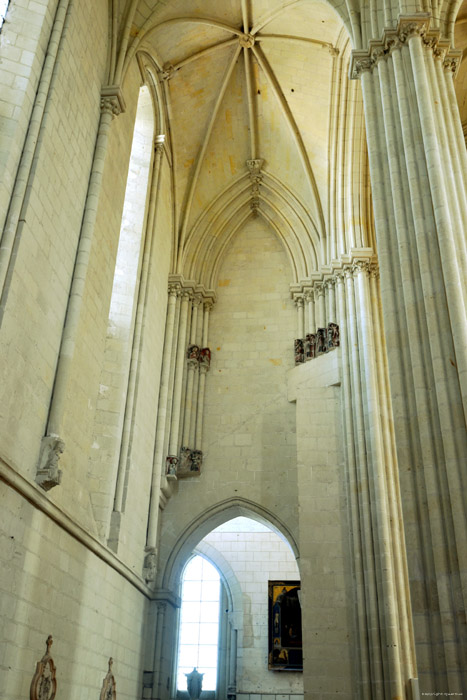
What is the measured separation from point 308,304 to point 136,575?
646 centimetres

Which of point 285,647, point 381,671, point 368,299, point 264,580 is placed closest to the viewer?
point 381,671

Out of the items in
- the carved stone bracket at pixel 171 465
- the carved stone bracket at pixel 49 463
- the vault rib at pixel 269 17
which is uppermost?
the vault rib at pixel 269 17

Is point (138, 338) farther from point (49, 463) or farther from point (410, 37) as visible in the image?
point (410, 37)

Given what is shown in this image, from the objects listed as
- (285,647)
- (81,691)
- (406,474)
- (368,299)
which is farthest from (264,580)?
(406,474)

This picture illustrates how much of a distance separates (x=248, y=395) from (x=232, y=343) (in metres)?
1.31

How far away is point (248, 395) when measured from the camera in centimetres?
1405

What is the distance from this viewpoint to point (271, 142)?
Result: 15.1 metres

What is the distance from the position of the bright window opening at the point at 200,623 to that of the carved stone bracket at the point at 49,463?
1213cm

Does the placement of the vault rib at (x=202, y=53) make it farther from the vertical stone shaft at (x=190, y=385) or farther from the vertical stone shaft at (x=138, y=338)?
the vertical stone shaft at (x=190, y=385)

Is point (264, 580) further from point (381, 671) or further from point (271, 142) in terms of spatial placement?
point (271, 142)

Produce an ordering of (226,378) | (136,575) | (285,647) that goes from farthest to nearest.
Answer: (285,647), (226,378), (136,575)

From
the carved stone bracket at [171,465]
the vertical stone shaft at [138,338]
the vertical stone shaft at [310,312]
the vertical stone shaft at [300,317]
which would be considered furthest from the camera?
the vertical stone shaft at [300,317]

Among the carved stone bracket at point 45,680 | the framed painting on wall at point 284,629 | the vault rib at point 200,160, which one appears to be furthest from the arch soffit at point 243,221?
the carved stone bracket at point 45,680

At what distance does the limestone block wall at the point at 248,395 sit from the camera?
12984mm
